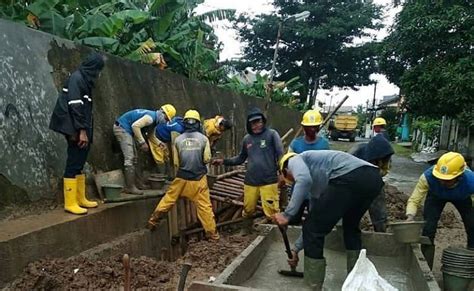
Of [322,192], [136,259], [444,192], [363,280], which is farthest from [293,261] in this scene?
[444,192]

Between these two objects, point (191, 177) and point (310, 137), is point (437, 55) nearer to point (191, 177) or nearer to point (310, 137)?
point (310, 137)

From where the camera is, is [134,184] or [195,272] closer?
[195,272]

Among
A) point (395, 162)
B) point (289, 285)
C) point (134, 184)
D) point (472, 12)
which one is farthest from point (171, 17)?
point (395, 162)

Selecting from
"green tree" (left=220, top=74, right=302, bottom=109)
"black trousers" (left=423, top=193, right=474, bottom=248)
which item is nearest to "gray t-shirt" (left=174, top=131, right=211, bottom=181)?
"black trousers" (left=423, top=193, right=474, bottom=248)

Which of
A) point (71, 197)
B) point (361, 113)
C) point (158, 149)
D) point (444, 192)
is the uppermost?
point (158, 149)

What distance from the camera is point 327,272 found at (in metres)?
4.73

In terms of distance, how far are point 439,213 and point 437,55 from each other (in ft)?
36.1

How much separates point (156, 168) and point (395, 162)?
548 inches

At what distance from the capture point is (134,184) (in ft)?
21.6

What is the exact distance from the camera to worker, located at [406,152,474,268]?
4605mm

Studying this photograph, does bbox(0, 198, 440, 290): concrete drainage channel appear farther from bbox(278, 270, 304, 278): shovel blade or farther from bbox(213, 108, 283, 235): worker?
bbox(213, 108, 283, 235): worker

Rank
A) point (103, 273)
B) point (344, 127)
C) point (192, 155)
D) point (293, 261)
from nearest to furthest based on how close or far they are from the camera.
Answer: point (103, 273), point (293, 261), point (192, 155), point (344, 127)

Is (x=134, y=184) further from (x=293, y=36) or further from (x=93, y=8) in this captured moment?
(x=293, y=36)

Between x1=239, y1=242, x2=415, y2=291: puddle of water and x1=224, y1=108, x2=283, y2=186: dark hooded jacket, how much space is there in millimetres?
1112
